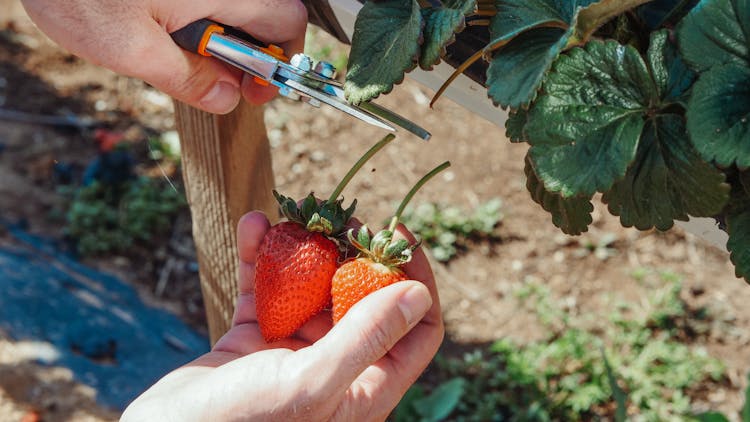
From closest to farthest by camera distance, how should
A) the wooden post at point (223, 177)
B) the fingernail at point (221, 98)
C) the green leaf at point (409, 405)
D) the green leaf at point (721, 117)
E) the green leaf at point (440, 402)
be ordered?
the green leaf at point (721, 117)
the fingernail at point (221, 98)
the wooden post at point (223, 177)
the green leaf at point (440, 402)
the green leaf at point (409, 405)

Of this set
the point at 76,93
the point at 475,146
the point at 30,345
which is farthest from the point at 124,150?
the point at 475,146

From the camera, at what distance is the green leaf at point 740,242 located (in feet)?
2.50

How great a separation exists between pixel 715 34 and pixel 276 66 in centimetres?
55

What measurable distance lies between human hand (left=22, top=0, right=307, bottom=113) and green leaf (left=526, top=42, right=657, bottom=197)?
0.47 m

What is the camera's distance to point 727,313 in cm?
252

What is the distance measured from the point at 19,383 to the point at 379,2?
2.06 meters

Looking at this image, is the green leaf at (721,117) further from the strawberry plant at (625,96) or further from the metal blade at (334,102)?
the metal blade at (334,102)

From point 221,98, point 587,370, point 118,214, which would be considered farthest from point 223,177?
point 118,214

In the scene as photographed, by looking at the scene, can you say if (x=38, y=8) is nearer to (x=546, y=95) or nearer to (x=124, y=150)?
(x=546, y=95)

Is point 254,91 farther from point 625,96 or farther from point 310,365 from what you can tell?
point 625,96

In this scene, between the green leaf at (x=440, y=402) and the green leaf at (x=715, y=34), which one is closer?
the green leaf at (x=715, y=34)

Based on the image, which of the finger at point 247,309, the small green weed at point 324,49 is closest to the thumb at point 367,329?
the finger at point 247,309

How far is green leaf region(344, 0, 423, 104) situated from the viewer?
0.84m

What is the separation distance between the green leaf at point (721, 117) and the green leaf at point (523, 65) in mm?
128
